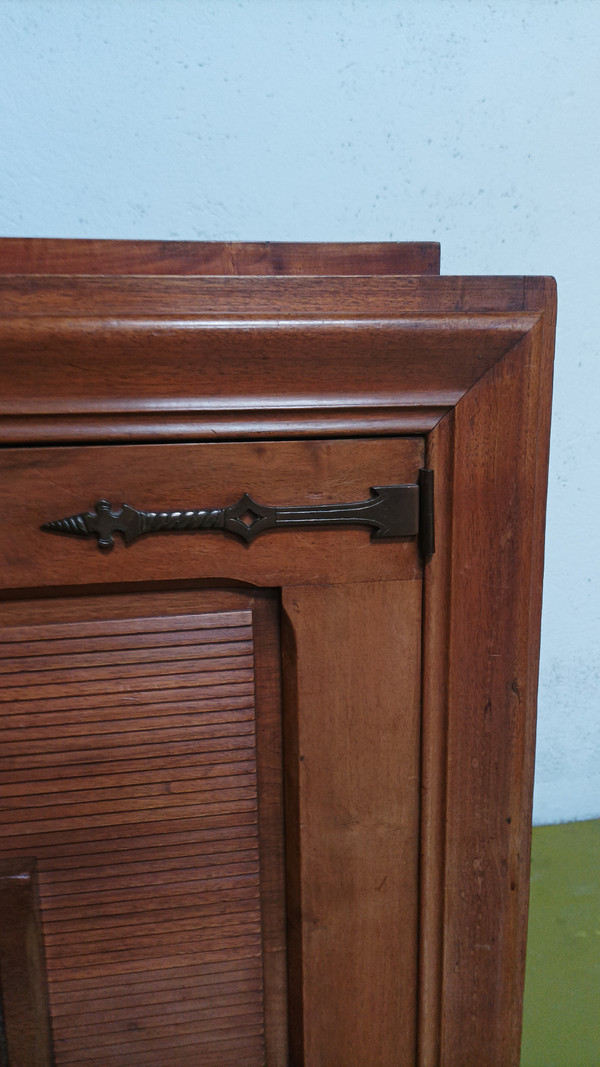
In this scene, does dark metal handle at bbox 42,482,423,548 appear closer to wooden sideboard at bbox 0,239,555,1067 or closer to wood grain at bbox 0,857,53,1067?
wooden sideboard at bbox 0,239,555,1067

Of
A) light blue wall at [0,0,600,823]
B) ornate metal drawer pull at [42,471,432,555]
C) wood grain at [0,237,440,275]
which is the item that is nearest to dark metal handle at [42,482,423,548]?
ornate metal drawer pull at [42,471,432,555]

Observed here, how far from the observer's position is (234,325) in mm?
476

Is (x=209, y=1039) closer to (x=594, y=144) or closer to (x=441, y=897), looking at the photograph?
(x=441, y=897)

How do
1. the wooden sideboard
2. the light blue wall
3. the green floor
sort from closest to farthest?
the wooden sideboard
the green floor
the light blue wall

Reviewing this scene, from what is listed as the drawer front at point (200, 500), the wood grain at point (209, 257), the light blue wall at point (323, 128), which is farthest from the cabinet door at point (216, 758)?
the light blue wall at point (323, 128)

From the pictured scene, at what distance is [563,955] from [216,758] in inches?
24.0

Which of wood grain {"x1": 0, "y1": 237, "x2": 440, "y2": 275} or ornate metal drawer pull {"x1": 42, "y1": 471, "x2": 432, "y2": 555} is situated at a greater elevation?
wood grain {"x1": 0, "y1": 237, "x2": 440, "y2": 275}

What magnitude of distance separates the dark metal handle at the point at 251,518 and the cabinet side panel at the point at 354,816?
0.06 metres

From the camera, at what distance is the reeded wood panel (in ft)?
1.76

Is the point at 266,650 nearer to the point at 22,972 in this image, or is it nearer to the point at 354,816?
the point at 354,816

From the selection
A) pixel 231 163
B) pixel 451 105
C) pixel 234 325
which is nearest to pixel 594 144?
pixel 451 105

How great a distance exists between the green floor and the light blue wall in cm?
72

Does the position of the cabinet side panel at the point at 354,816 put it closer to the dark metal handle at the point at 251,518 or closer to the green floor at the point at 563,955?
the dark metal handle at the point at 251,518

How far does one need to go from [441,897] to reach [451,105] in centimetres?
102
